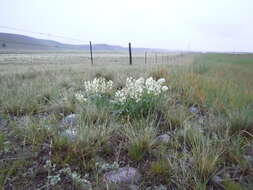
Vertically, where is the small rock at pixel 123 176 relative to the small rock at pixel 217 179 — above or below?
below

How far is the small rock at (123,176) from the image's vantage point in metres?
1.35

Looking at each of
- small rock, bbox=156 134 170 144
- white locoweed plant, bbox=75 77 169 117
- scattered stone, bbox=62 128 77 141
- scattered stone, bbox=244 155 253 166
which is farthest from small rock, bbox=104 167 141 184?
scattered stone, bbox=244 155 253 166

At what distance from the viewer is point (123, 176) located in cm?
140

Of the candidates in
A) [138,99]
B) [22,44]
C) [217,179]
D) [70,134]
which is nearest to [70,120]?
[70,134]

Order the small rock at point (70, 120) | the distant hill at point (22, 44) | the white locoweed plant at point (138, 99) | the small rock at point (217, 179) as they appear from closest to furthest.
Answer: the small rock at point (217, 179) → the small rock at point (70, 120) → the white locoweed plant at point (138, 99) → the distant hill at point (22, 44)

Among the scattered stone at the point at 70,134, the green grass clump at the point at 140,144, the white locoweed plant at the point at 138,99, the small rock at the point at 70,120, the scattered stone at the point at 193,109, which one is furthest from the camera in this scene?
the scattered stone at the point at 193,109

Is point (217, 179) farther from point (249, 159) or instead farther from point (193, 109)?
point (193, 109)

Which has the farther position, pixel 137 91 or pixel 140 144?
pixel 137 91

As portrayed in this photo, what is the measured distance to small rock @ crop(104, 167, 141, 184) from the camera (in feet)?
4.42

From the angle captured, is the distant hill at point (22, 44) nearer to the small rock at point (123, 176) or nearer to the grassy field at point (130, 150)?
the grassy field at point (130, 150)

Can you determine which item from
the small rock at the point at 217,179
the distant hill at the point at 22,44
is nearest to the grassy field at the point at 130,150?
the small rock at the point at 217,179

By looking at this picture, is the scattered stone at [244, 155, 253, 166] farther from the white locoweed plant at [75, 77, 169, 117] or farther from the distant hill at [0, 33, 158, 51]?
the distant hill at [0, 33, 158, 51]

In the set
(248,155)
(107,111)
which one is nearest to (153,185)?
(248,155)

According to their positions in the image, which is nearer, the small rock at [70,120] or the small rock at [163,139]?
the small rock at [163,139]
